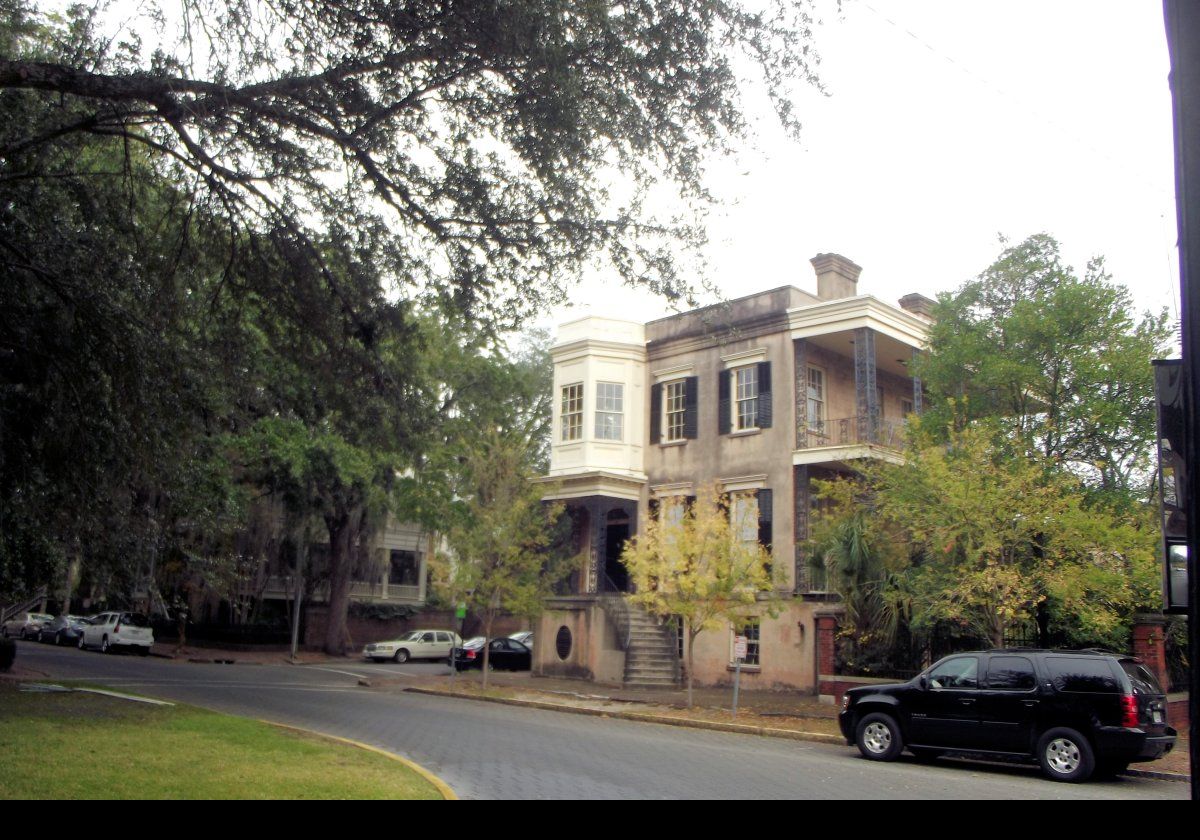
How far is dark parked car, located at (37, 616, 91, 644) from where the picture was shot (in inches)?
1742

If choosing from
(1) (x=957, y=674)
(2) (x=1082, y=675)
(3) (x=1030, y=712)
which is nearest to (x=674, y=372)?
(1) (x=957, y=674)

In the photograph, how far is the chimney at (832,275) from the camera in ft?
97.7

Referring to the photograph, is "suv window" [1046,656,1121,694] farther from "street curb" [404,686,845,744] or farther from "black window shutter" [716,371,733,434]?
"black window shutter" [716,371,733,434]

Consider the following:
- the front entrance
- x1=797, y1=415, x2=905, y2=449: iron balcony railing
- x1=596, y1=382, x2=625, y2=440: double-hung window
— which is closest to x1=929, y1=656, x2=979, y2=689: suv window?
x1=797, y1=415, x2=905, y2=449: iron balcony railing

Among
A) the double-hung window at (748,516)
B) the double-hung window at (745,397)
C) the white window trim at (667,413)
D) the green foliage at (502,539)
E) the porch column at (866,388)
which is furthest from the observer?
the white window trim at (667,413)

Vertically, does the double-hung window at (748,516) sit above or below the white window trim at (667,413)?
below

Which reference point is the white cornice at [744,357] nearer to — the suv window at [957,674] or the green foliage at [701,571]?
the green foliage at [701,571]

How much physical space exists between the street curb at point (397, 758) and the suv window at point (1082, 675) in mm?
8523

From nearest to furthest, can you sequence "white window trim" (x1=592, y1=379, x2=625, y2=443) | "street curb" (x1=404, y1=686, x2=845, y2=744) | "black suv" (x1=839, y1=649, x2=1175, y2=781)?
"black suv" (x1=839, y1=649, x2=1175, y2=781), "street curb" (x1=404, y1=686, x2=845, y2=744), "white window trim" (x1=592, y1=379, x2=625, y2=443)

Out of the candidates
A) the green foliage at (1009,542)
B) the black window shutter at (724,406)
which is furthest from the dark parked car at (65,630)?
the green foliage at (1009,542)

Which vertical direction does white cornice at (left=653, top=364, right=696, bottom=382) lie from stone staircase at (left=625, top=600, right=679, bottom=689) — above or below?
above

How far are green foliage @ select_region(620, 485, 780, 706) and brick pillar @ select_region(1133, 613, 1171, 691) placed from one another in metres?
6.87

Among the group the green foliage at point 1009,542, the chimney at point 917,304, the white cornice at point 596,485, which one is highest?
the chimney at point 917,304
